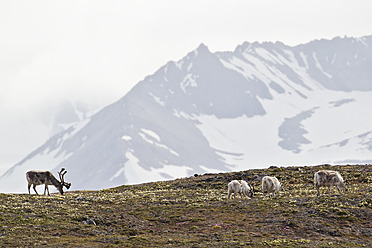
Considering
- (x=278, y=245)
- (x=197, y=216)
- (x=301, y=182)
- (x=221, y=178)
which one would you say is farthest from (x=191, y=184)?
(x=278, y=245)

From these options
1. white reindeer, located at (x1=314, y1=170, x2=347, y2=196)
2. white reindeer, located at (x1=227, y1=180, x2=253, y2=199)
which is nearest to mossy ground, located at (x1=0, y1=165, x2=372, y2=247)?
white reindeer, located at (x1=227, y1=180, x2=253, y2=199)

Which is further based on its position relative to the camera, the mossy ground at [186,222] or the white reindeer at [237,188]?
the white reindeer at [237,188]

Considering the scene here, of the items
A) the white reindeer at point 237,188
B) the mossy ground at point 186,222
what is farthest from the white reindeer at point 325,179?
the white reindeer at point 237,188

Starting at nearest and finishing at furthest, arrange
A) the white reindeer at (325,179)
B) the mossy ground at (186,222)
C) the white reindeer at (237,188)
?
→ 1. the mossy ground at (186,222)
2. the white reindeer at (325,179)
3. the white reindeer at (237,188)

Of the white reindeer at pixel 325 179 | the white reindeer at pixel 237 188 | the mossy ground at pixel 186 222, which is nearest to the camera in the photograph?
the mossy ground at pixel 186 222

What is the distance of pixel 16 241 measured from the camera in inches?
1409

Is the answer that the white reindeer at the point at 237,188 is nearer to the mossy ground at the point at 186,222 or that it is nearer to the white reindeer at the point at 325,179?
the mossy ground at the point at 186,222

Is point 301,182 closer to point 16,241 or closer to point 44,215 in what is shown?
point 44,215

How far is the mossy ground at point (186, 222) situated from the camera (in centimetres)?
3641

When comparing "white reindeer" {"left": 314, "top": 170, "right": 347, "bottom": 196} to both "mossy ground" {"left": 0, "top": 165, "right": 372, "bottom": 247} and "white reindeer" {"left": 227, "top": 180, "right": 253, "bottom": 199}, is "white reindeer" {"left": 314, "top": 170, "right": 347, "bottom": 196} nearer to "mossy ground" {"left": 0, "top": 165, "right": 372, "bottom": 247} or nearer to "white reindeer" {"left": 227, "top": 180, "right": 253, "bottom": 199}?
"mossy ground" {"left": 0, "top": 165, "right": 372, "bottom": 247}

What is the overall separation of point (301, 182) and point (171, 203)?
80.7ft

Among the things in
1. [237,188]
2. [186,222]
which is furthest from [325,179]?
[186,222]

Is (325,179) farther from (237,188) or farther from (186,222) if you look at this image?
(186,222)

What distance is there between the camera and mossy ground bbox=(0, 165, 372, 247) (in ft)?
119
